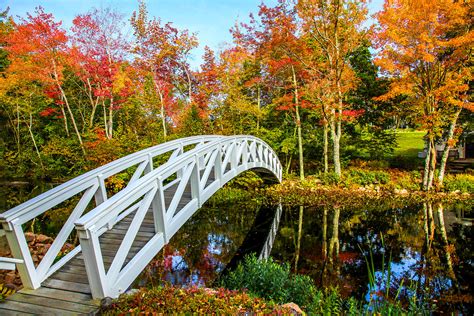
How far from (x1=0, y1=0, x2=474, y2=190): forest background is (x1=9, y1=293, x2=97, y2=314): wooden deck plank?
34.9ft

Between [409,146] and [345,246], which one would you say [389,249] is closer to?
[345,246]

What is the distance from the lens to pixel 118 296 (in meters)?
3.35

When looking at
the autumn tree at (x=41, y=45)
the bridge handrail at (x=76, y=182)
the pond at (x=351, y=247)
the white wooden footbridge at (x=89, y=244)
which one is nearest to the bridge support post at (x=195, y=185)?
the white wooden footbridge at (x=89, y=244)

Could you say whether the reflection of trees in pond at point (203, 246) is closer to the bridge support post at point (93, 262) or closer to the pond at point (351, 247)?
the pond at point (351, 247)

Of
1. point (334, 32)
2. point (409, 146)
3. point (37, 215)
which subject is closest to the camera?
point (37, 215)

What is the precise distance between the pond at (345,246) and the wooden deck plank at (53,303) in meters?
2.81

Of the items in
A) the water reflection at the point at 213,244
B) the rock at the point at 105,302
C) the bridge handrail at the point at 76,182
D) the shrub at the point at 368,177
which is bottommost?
the water reflection at the point at 213,244

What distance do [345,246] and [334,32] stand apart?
8.38 meters

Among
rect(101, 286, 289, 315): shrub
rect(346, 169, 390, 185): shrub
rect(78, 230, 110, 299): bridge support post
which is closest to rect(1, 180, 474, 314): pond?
rect(101, 286, 289, 315): shrub

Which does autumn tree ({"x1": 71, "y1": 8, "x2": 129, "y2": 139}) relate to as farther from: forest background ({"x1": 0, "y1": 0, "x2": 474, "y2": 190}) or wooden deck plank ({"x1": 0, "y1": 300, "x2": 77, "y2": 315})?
wooden deck plank ({"x1": 0, "y1": 300, "x2": 77, "y2": 315})

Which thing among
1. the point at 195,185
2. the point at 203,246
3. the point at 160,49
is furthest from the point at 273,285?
the point at 160,49

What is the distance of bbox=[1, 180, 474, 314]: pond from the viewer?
5672 millimetres

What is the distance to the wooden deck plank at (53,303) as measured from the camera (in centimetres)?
303

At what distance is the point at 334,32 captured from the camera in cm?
1173
